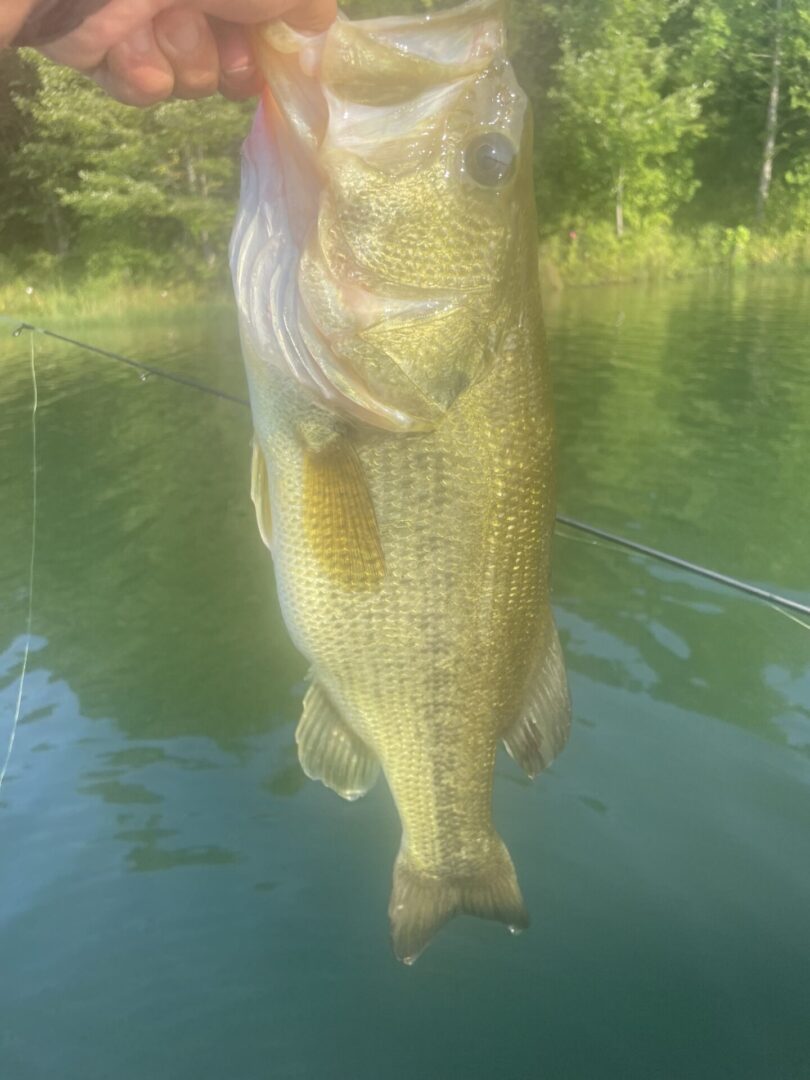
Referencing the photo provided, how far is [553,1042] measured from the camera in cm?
271

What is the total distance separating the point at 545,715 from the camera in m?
2.08

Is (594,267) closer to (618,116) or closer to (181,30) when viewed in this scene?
(618,116)

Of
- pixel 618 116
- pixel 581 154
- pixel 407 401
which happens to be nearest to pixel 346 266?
pixel 407 401

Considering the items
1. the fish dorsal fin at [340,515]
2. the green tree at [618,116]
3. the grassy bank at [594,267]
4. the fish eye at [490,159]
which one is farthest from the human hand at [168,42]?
the green tree at [618,116]

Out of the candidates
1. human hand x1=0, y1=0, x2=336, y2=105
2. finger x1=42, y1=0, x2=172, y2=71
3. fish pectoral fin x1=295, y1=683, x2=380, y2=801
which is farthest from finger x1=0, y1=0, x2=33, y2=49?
fish pectoral fin x1=295, y1=683, x2=380, y2=801

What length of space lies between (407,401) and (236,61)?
0.67m

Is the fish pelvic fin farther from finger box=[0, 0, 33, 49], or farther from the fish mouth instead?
finger box=[0, 0, 33, 49]

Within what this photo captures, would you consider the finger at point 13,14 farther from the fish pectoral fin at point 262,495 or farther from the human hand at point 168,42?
the fish pectoral fin at point 262,495

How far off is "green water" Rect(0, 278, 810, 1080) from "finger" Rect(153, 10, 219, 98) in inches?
99.2

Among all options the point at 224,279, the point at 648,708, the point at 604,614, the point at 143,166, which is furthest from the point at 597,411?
the point at 143,166

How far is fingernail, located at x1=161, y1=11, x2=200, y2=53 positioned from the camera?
61.3 inches

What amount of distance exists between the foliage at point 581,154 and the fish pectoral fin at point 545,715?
763 inches

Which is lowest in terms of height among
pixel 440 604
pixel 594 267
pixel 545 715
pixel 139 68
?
pixel 594 267

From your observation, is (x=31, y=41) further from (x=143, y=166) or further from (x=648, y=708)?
(x=143, y=166)
